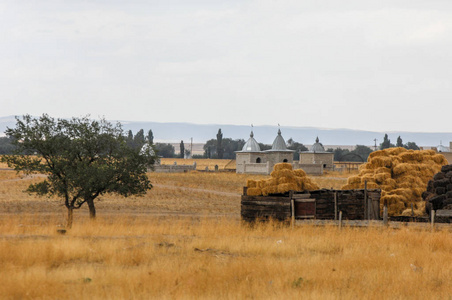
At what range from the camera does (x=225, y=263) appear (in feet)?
47.9

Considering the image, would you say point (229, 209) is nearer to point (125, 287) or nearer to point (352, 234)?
point (352, 234)

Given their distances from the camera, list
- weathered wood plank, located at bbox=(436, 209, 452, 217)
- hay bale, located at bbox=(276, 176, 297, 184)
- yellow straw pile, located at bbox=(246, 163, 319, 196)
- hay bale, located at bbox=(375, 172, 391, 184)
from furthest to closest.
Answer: hay bale, located at bbox=(375, 172, 391, 184)
hay bale, located at bbox=(276, 176, 297, 184)
yellow straw pile, located at bbox=(246, 163, 319, 196)
weathered wood plank, located at bbox=(436, 209, 452, 217)

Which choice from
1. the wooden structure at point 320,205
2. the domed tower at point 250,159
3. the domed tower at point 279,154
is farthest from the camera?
the domed tower at point 279,154

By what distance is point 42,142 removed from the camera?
83.1ft

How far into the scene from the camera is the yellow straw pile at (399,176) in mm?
27516

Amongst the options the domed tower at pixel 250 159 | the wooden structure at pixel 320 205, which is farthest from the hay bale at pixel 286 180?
the domed tower at pixel 250 159

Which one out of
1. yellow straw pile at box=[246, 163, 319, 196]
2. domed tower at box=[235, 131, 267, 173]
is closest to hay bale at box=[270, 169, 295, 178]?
yellow straw pile at box=[246, 163, 319, 196]

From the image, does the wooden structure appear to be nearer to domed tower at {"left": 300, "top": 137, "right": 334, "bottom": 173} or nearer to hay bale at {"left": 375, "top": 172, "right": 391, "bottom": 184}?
hay bale at {"left": 375, "top": 172, "right": 391, "bottom": 184}

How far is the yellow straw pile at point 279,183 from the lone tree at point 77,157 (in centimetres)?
563

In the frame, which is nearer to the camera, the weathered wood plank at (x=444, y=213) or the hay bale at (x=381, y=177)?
the weathered wood plank at (x=444, y=213)

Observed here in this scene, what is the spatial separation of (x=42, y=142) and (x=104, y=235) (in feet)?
26.7

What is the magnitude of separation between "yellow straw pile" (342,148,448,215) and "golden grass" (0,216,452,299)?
276 inches

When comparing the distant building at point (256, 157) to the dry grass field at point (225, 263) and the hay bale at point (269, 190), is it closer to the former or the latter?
the hay bale at point (269, 190)

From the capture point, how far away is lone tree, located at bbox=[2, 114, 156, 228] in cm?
2527
